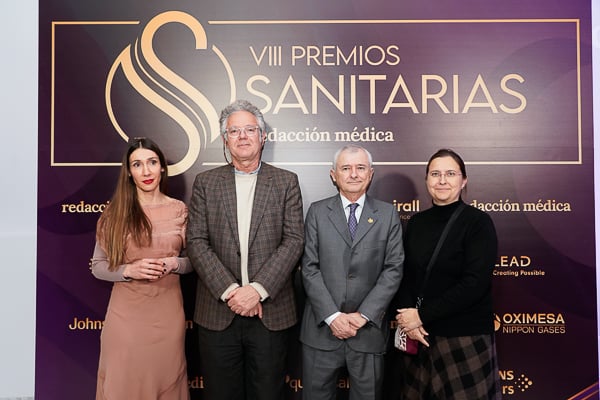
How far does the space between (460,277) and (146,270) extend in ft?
5.05

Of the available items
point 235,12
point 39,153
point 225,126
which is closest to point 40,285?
point 39,153

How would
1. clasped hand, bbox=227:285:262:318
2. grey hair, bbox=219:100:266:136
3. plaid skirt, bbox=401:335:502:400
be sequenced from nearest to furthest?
plaid skirt, bbox=401:335:502:400 → clasped hand, bbox=227:285:262:318 → grey hair, bbox=219:100:266:136

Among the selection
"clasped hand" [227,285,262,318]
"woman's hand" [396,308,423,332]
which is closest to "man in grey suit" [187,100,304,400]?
"clasped hand" [227,285,262,318]

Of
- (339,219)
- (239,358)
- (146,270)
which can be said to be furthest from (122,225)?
(339,219)

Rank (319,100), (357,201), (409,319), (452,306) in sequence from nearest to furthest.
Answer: (452,306) → (409,319) → (357,201) → (319,100)

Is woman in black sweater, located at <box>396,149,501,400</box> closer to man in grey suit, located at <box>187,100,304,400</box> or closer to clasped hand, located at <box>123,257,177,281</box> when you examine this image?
man in grey suit, located at <box>187,100,304,400</box>

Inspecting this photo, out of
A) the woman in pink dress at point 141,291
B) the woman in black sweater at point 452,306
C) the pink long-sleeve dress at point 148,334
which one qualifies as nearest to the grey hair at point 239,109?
the woman in pink dress at point 141,291

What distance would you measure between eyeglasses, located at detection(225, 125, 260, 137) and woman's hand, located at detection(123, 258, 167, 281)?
2.48 ft

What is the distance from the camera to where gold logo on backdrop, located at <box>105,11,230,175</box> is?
305cm

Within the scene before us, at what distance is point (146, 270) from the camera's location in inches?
92.4

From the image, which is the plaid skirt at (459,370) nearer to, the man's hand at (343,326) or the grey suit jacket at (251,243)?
the man's hand at (343,326)

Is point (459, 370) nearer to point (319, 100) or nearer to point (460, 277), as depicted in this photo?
point (460, 277)

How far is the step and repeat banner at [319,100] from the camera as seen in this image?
304 cm

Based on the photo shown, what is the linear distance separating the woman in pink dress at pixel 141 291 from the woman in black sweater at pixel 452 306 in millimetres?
1188
